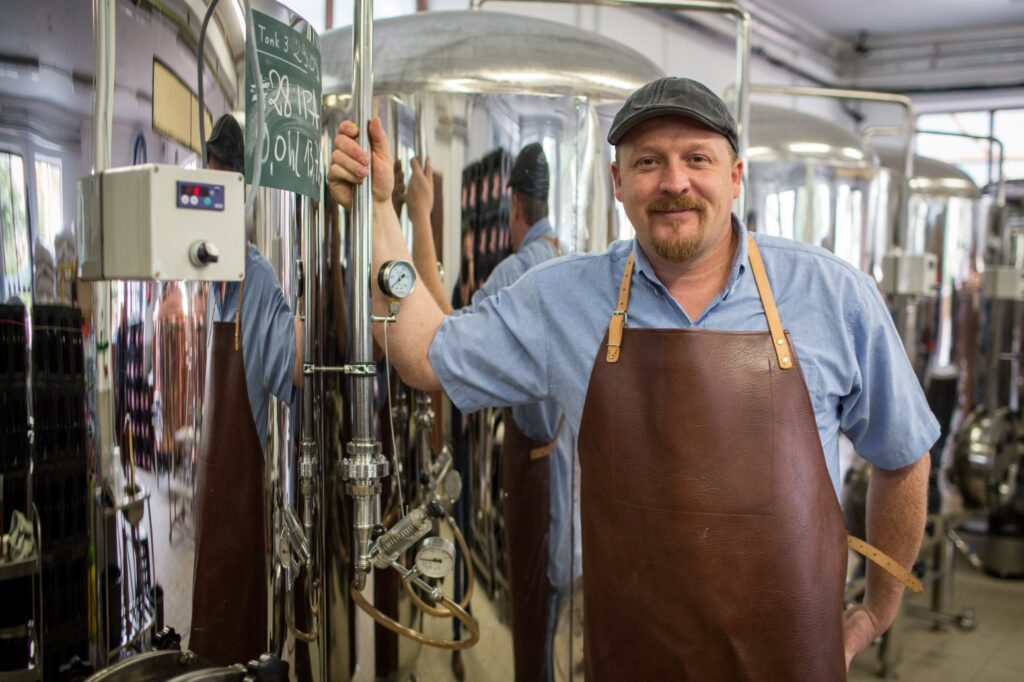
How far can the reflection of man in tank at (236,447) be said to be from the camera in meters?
1.33

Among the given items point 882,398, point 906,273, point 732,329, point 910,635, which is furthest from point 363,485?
point 910,635

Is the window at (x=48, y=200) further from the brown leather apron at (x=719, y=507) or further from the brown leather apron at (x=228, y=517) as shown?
the brown leather apron at (x=719, y=507)

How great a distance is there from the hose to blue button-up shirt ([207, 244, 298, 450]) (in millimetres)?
454

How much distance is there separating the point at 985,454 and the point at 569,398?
392 centimetres

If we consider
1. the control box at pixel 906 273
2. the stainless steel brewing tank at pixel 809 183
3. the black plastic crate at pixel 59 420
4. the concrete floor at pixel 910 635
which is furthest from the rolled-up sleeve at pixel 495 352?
the control box at pixel 906 273

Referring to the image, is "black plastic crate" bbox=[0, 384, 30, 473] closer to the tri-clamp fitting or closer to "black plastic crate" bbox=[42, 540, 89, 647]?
"black plastic crate" bbox=[42, 540, 89, 647]

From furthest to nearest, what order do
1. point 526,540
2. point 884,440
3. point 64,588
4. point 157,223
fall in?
point 526,540
point 884,440
point 64,588
point 157,223

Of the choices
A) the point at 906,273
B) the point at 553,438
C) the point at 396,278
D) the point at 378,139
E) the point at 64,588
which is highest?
the point at 378,139

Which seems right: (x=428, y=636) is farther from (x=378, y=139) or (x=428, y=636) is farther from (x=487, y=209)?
(x=378, y=139)

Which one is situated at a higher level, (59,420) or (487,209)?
(487,209)

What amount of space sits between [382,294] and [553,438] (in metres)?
0.55

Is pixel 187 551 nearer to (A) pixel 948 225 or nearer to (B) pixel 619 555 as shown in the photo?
(B) pixel 619 555

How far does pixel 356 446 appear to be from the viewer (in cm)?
153

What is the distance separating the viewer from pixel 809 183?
3254mm
